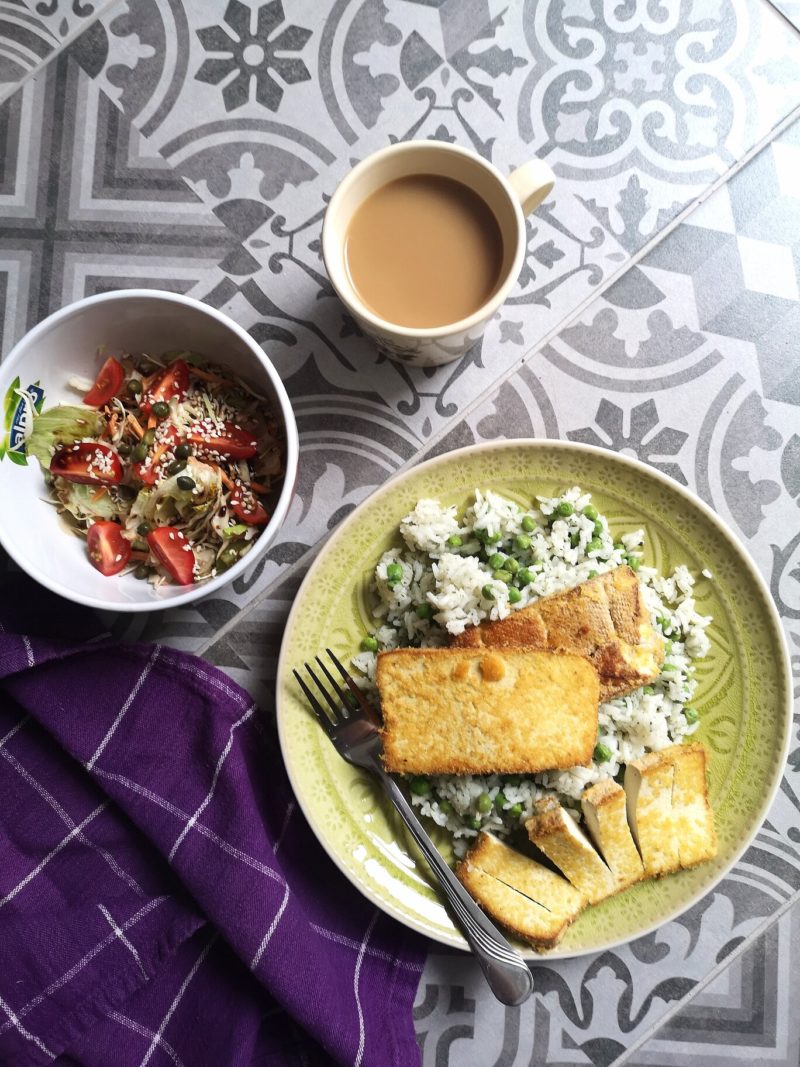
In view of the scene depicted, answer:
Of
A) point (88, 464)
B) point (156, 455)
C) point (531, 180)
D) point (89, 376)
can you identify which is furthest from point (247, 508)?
point (531, 180)

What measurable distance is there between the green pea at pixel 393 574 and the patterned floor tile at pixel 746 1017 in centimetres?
125

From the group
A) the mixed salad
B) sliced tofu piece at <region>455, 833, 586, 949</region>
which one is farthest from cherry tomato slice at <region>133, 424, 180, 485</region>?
sliced tofu piece at <region>455, 833, 586, 949</region>

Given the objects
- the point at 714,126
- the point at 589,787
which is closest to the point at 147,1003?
the point at 589,787

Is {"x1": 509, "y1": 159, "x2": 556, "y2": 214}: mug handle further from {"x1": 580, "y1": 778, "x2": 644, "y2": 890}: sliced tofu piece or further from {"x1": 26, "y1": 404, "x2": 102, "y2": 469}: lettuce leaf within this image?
{"x1": 580, "y1": 778, "x2": 644, "y2": 890}: sliced tofu piece

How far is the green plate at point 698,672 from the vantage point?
5.91 ft

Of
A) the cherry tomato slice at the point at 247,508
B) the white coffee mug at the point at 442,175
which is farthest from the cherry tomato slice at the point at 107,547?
the white coffee mug at the point at 442,175

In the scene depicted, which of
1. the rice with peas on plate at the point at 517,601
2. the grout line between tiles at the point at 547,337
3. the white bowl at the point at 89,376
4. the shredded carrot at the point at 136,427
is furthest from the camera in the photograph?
the grout line between tiles at the point at 547,337

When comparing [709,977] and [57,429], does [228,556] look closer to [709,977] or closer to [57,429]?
[57,429]

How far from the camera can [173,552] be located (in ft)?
5.47

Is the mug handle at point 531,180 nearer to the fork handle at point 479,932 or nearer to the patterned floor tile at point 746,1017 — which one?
the fork handle at point 479,932

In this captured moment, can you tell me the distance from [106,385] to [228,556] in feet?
1.45

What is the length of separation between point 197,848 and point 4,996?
49 cm

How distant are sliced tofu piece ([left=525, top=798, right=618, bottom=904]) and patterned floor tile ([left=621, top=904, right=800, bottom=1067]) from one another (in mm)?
500

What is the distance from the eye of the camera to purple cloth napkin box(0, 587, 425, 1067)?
1771mm
